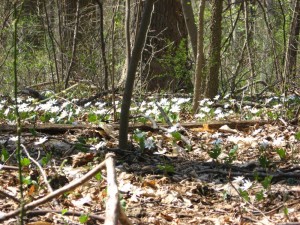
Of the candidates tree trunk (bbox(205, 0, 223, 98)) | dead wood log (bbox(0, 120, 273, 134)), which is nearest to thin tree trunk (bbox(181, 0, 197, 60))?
tree trunk (bbox(205, 0, 223, 98))

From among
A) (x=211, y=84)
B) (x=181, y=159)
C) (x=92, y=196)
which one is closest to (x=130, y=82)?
(x=181, y=159)

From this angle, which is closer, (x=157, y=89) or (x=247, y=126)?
(x=247, y=126)

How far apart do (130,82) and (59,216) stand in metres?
1.59

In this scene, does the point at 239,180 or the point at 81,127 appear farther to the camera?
the point at 81,127

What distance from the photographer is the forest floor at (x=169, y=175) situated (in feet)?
8.98

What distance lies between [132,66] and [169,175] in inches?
35.3

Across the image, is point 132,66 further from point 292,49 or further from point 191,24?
point 292,49

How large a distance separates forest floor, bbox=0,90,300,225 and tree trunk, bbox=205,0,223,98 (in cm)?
249

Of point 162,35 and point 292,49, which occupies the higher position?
point 162,35

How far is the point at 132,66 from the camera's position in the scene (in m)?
3.84

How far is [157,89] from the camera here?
10.1m

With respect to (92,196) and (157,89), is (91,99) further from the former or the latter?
(92,196)

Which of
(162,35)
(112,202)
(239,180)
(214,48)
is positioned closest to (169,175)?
(239,180)

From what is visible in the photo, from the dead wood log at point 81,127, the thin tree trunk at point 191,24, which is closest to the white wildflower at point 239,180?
the dead wood log at point 81,127
